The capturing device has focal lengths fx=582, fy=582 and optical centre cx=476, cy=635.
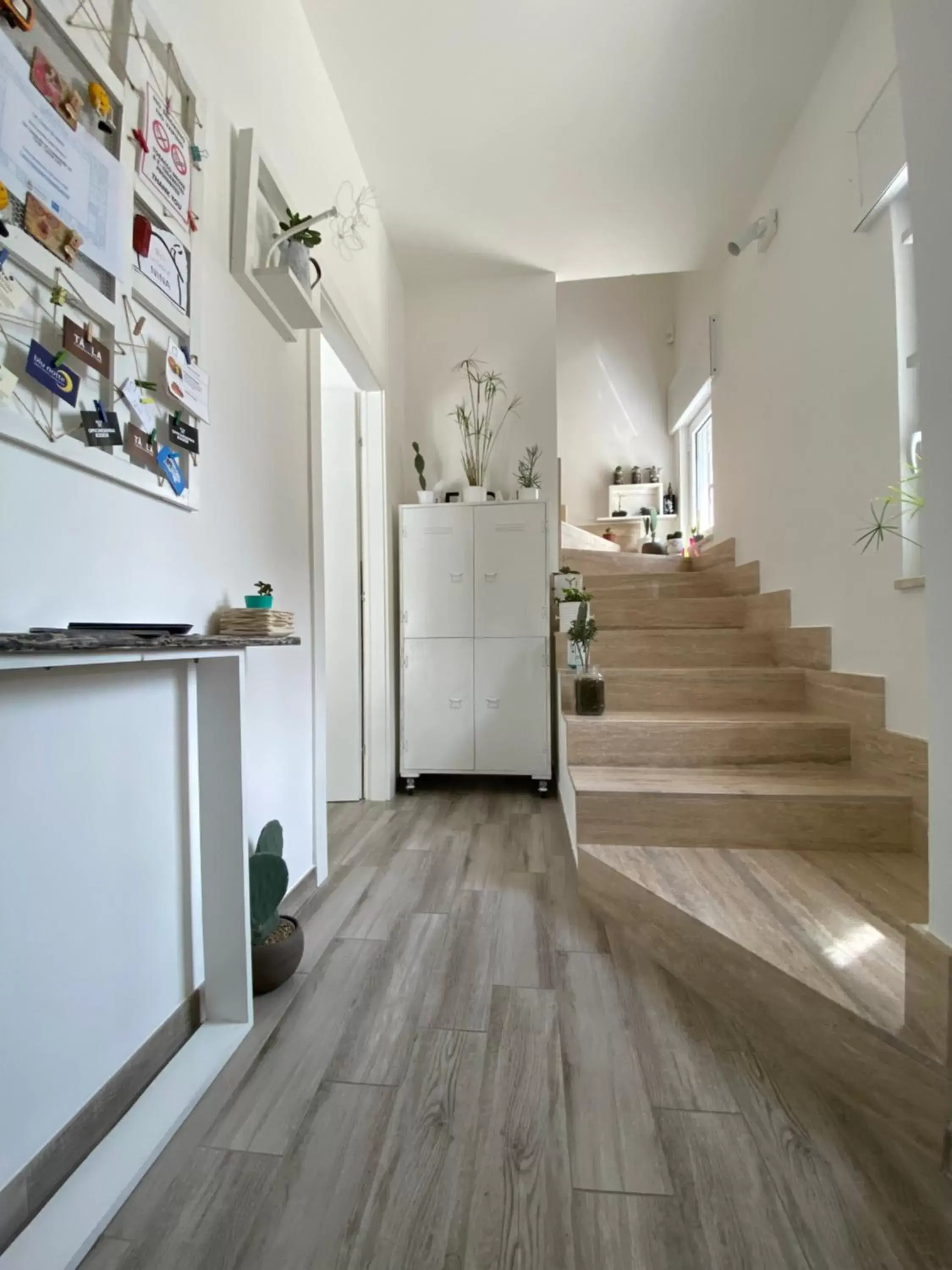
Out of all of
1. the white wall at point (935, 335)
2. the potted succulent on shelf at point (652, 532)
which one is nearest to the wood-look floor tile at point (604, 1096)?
the white wall at point (935, 335)

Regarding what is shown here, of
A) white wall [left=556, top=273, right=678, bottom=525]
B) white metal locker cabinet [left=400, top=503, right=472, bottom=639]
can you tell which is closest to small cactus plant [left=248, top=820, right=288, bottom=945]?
white metal locker cabinet [left=400, top=503, right=472, bottom=639]

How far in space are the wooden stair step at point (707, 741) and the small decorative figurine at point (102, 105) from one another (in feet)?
6.62

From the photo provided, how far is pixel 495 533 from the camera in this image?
123 inches

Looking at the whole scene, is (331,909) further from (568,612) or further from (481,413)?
(481,413)

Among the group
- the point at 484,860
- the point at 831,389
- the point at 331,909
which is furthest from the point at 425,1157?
the point at 831,389

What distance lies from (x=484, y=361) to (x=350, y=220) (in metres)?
1.19

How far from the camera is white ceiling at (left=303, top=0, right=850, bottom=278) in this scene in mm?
2031

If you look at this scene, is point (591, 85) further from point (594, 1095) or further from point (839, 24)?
point (594, 1095)

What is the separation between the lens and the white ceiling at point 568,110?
2031 mm

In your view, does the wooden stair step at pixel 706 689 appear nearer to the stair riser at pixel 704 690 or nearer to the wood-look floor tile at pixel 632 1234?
the stair riser at pixel 704 690

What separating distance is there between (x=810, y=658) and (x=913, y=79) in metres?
1.98

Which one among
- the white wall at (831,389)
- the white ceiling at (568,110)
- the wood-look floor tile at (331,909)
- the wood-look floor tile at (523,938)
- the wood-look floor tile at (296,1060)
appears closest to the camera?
the wood-look floor tile at (296,1060)

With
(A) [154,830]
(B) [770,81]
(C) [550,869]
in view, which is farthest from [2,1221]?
(B) [770,81]

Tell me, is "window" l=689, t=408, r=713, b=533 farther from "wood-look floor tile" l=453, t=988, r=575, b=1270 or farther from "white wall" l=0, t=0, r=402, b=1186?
"wood-look floor tile" l=453, t=988, r=575, b=1270
